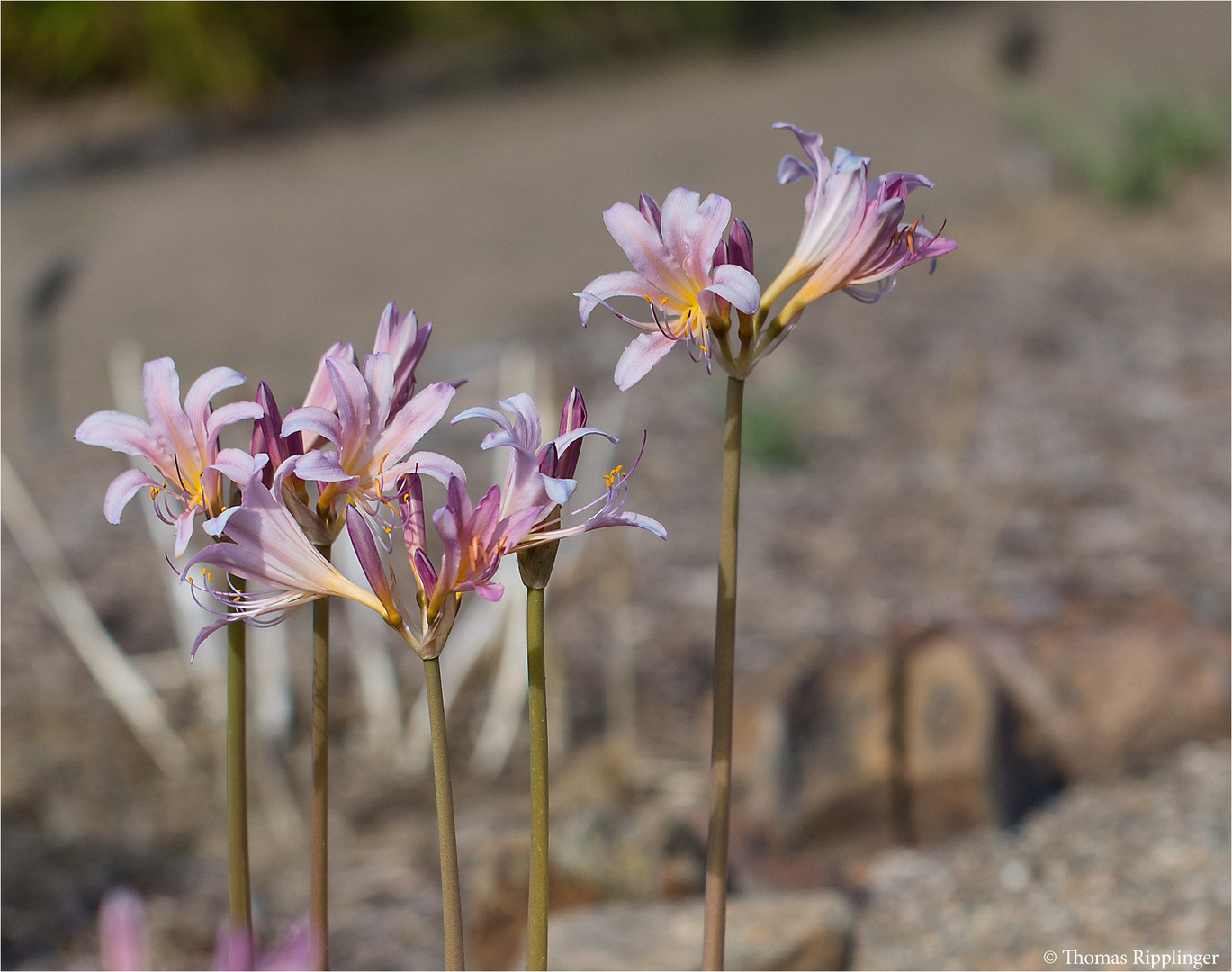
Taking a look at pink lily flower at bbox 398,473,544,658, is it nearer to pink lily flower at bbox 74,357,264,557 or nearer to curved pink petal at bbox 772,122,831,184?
pink lily flower at bbox 74,357,264,557

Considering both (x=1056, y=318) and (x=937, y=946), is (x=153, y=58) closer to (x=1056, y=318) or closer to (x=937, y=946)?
(x=1056, y=318)

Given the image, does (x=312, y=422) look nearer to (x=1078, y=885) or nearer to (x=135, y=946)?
(x=135, y=946)

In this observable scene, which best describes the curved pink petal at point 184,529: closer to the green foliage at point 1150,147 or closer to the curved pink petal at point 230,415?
the curved pink petal at point 230,415

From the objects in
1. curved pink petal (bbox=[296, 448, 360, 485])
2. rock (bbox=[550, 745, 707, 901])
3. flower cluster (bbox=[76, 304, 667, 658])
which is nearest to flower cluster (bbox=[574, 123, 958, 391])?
flower cluster (bbox=[76, 304, 667, 658])

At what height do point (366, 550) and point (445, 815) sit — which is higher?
point (366, 550)

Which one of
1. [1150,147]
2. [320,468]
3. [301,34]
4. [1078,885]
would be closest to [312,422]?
[320,468]
